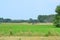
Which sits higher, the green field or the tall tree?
the tall tree

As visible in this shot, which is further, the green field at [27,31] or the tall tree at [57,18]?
the tall tree at [57,18]

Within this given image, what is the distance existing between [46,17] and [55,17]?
1322 centimetres

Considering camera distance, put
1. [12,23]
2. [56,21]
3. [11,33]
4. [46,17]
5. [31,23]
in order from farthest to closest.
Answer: [46,17]
[31,23]
[12,23]
[56,21]
[11,33]

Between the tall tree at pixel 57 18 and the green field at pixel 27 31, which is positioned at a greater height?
the tall tree at pixel 57 18

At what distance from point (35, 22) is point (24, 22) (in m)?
3.16

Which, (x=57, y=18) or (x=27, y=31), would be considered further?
(x=57, y=18)

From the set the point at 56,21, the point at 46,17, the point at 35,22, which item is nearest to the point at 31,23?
the point at 35,22

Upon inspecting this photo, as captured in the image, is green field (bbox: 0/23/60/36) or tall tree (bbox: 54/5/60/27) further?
tall tree (bbox: 54/5/60/27)

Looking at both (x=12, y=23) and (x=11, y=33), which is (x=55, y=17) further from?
(x=11, y=33)

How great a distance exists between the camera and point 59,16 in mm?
54562

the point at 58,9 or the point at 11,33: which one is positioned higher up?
the point at 58,9

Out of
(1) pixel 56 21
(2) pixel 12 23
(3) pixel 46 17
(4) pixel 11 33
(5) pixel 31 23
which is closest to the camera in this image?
(4) pixel 11 33

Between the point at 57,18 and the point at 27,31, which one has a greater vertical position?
A: the point at 57,18

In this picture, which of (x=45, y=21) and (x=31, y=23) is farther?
(x=45, y=21)
